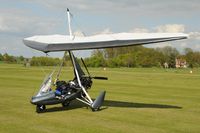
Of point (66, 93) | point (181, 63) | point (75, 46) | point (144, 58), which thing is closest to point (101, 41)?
point (75, 46)

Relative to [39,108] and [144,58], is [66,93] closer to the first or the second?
[39,108]

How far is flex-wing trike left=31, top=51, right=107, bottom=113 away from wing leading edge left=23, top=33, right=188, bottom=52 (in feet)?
5.49

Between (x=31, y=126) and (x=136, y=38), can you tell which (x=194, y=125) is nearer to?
(x=136, y=38)

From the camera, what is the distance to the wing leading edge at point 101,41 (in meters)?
13.3

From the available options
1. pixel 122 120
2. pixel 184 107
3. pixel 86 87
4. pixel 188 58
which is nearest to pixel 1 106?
pixel 86 87

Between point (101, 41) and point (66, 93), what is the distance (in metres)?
2.96

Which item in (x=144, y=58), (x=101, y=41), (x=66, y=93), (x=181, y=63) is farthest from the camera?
(x=181, y=63)

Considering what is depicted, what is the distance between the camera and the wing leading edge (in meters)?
13.3

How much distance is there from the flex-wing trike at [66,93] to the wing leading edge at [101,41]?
5.49ft

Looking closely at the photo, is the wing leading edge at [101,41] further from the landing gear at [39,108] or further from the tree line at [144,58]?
the tree line at [144,58]

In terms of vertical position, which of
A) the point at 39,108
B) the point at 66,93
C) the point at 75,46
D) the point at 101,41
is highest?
the point at 101,41

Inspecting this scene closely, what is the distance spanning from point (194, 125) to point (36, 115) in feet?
19.5

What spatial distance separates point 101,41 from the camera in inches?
542

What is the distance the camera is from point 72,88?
1538 centimetres
